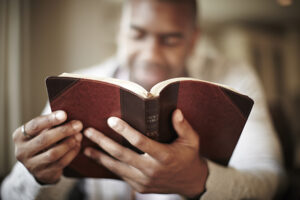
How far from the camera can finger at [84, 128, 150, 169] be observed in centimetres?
41

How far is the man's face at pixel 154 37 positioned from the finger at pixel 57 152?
44 centimetres

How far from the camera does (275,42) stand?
1.48 metres

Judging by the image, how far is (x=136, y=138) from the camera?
363 millimetres

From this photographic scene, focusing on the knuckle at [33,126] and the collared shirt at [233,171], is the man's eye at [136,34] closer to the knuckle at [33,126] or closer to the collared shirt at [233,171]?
the collared shirt at [233,171]

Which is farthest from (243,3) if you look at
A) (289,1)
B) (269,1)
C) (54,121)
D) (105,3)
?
(54,121)

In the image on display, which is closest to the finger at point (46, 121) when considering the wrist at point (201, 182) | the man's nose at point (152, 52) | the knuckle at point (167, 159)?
the knuckle at point (167, 159)

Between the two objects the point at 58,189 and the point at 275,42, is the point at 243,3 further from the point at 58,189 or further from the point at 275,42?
the point at 58,189

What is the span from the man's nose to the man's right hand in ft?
1.46

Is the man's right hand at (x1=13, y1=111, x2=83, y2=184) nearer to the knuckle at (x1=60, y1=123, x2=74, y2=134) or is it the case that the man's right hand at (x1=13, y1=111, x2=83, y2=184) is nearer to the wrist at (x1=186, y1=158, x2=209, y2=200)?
the knuckle at (x1=60, y1=123, x2=74, y2=134)

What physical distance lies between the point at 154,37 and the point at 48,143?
0.54 m

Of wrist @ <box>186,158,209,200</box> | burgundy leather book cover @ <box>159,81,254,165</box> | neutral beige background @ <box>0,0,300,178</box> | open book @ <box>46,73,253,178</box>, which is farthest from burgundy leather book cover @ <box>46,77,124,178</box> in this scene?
neutral beige background @ <box>0,0,300,178</box>

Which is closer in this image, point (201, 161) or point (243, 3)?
point (201, 161)

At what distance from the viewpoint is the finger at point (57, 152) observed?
16.6 inches

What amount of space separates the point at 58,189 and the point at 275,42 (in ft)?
5.56
